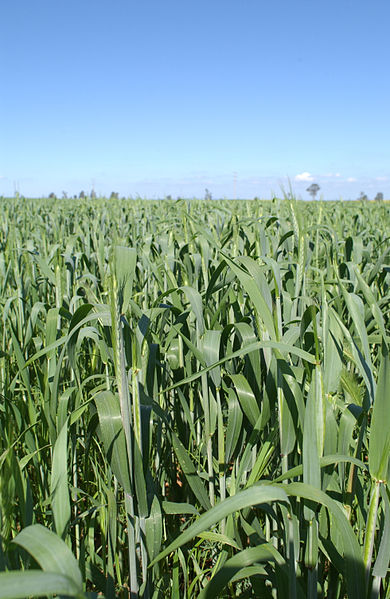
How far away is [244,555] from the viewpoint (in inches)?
36.6

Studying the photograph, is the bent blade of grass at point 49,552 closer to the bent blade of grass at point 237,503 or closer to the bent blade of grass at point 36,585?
the bent blade of grass at point 36,585

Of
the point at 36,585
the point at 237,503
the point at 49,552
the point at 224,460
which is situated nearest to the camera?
the point at 36,585

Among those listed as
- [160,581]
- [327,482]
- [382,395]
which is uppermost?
[382,395]

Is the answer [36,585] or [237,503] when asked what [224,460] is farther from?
[36,585]

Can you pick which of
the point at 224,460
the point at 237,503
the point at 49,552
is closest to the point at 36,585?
the point at 49,552

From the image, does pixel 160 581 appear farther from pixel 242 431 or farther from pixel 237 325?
pixel 237 325

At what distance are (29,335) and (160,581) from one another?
1053 millimetres

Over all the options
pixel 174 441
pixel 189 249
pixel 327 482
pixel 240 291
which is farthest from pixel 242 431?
pixel 189 249

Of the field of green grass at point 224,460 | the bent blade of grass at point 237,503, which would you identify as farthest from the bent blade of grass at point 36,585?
the bent blade of grass at point 237,503

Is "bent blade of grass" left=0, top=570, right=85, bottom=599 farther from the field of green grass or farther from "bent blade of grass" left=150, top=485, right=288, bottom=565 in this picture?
"bent blade of grass" left=150, top=485, right=288, bottom=565

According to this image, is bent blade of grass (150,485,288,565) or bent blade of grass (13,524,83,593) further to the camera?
bent blade of grass (150,485,288,565)

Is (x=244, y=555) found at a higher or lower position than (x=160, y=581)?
higher

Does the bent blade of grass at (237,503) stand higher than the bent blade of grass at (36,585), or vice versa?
the bent blade of grass at (36,585)

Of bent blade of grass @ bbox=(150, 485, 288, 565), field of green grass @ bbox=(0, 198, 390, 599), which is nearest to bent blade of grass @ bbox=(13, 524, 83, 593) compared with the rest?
field of green grass @ bbox=(0, 198, 390, 599)
